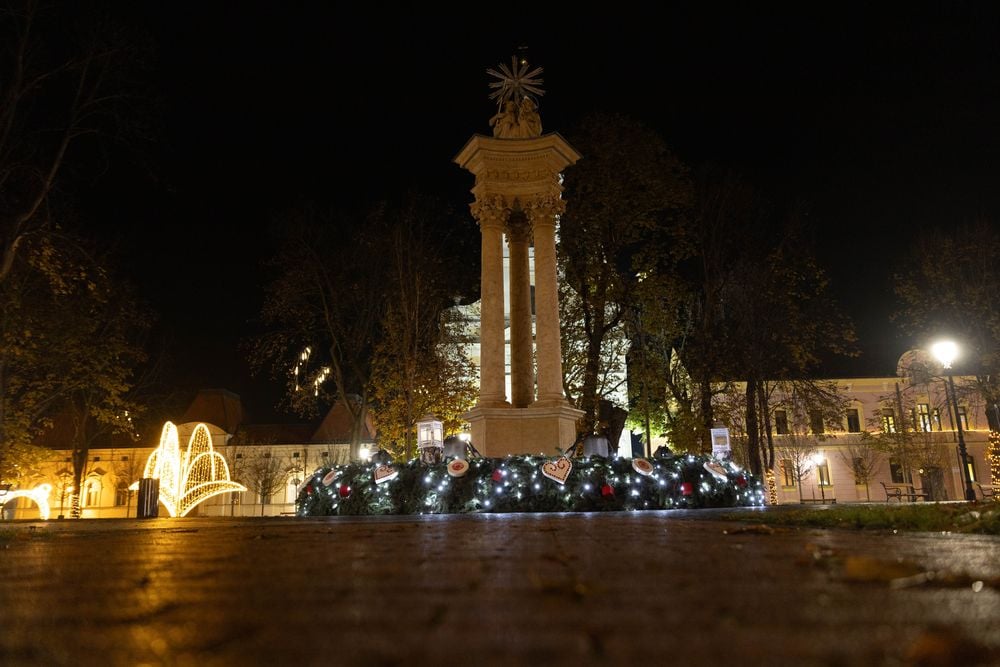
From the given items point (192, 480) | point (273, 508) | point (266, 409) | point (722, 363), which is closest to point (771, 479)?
point (722, 363)

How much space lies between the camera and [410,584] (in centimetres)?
211

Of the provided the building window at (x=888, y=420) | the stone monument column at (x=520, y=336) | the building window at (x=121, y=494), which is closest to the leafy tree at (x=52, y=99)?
the stone monument column at (x=520, y=336)

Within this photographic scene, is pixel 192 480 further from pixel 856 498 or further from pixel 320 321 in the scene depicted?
pixel 856 498

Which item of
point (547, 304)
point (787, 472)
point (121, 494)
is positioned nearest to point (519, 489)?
point (547, 304)

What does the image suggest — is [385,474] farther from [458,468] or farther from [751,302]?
[751,302]

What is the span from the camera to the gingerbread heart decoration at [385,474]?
51.1 ft

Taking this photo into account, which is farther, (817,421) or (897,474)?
(897,474)

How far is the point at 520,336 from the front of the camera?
2277 centimetres

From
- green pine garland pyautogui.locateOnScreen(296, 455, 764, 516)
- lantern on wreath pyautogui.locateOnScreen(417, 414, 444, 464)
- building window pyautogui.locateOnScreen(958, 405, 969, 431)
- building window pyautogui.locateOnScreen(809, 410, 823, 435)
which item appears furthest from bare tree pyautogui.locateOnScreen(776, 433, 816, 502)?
lantern on wreath pyautogui.locateOnScreen(417, 414, 444, 464)

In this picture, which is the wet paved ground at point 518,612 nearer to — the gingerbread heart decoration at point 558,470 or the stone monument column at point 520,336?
the gingerbread heart decoration at point 558,470

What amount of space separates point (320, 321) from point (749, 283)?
766 inches

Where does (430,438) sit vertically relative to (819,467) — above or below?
below

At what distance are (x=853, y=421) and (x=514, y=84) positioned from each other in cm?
4427

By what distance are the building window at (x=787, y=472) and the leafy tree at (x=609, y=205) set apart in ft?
95.8
